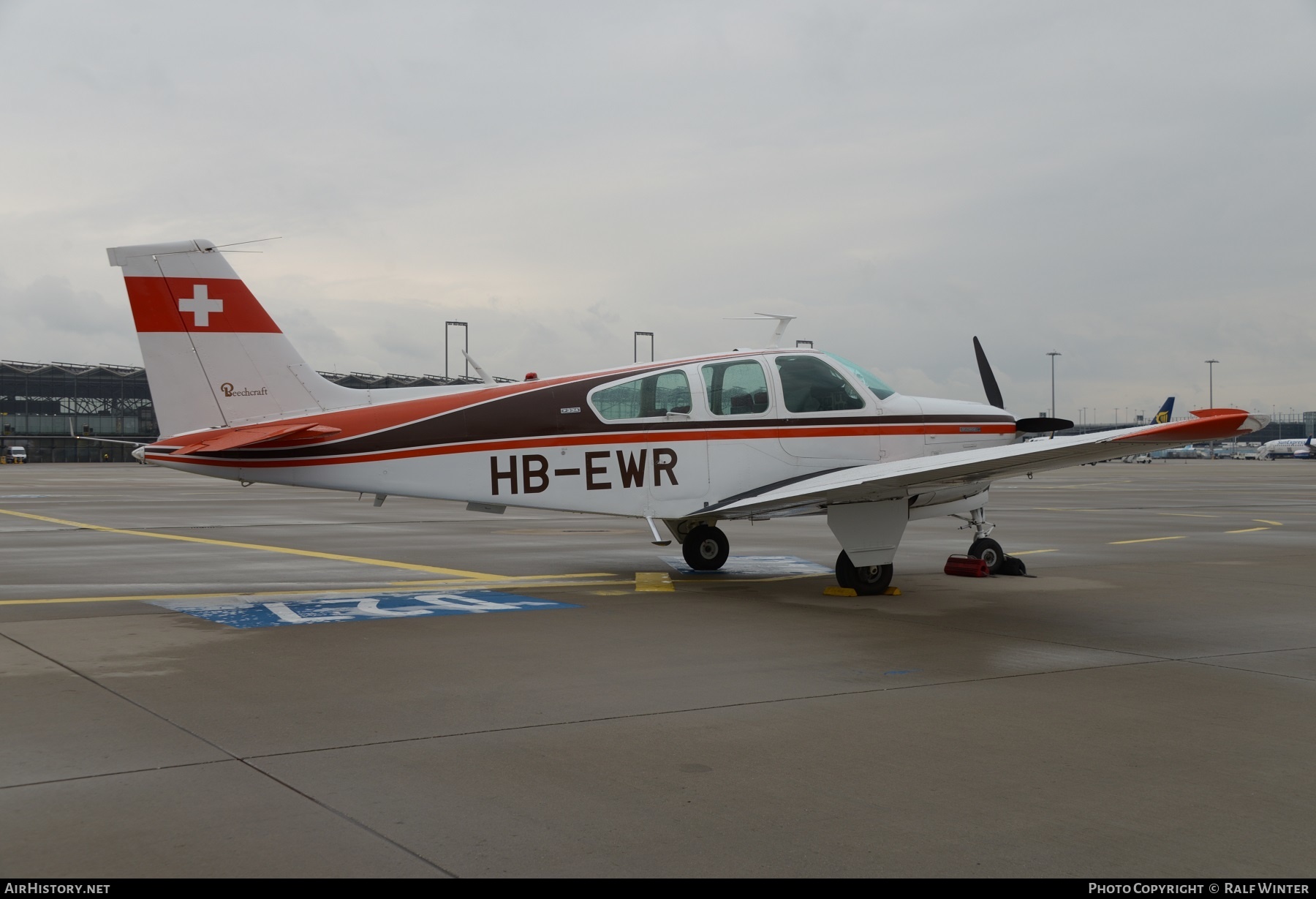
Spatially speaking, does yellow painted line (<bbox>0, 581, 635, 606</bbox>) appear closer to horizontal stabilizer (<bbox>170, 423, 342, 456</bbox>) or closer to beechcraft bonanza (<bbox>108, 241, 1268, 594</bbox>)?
beechcraft bonanza (<bbox>108, 241, 1268, 594</bbox>)

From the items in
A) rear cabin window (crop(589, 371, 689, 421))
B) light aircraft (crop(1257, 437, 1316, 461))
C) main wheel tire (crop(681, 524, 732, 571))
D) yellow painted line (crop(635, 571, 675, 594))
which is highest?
rear cabin window (crop(589, 371, 689, 421))

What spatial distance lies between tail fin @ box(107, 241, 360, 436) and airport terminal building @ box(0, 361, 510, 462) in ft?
334

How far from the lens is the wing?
822 cm

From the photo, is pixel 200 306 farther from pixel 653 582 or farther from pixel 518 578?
pixel 653 582

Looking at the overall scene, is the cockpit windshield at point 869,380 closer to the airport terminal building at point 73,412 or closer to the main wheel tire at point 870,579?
the main wheel tire at point 870,579

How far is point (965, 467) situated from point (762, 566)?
15.6ft

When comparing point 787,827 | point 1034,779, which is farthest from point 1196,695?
point 787,827

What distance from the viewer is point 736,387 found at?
458 inches

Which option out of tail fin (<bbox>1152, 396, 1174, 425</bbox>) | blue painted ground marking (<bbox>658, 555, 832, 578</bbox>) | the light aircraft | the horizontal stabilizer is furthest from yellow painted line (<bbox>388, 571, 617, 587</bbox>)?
the light aircraft

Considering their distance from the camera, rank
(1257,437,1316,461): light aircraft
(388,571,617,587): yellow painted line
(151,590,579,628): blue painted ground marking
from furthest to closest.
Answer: (1257,437,1316,461): light aircraft → (388,571,617,587): yellow painted line → (151,590,579,628): blue painted ground marking

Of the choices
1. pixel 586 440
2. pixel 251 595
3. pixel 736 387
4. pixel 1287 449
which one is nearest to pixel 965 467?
pixel 736 387

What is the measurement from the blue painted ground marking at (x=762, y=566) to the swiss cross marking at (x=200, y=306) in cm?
627

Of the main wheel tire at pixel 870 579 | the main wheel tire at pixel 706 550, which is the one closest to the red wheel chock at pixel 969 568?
the main wheel tire at pixel 870 579

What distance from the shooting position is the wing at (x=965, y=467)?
27.0ft
